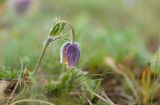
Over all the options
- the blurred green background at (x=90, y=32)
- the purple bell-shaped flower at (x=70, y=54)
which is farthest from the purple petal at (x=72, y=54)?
the blurred green background at (x=90, y=32)

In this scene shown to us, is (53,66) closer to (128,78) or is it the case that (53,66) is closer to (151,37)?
(128,78)

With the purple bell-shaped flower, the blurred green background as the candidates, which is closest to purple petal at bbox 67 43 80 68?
the purple bell-shaped flower

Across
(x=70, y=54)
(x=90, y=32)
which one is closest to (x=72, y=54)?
(x=70, y=54)

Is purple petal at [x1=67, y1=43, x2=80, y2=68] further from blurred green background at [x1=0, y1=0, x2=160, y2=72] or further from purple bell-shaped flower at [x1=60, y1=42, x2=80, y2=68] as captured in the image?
blurred green background at [x1=0, y1=0, x2=160, y2=72]

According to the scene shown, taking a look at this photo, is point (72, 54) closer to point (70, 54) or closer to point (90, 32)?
point (70, 54)

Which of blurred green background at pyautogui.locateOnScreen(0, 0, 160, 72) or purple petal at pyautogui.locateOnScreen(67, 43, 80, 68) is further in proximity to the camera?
blurred green background at pyautogui.locateOnScreen(0, 0, 160, 72)

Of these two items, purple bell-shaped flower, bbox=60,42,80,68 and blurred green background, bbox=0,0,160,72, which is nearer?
purple bell-shaped flower, bbox=60,42,80,68

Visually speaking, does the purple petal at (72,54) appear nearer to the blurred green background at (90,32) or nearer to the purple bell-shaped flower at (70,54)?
the purple bell-shaped flower at (70,54)

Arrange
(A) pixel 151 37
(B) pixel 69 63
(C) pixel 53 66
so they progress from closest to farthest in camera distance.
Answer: (B) pixel 69 63
(C) pixel 53 66
(A) pixel 151 37

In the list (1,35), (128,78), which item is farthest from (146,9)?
(128,78)
